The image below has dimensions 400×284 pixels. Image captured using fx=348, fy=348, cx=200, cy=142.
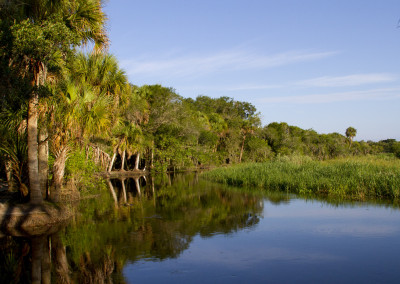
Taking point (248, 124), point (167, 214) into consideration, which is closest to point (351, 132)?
point (248, 124)

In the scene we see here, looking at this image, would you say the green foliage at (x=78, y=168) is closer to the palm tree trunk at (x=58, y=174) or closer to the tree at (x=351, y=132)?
the palm tree trunk at (x=58, y=174)

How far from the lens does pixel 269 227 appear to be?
1229 centimetres

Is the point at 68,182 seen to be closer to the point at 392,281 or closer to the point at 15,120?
the point at 15,120

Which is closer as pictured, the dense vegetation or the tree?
the dense vegetation

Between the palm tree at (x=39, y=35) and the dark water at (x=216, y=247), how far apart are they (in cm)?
314

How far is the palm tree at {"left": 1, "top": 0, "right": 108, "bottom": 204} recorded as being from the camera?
9.77 m

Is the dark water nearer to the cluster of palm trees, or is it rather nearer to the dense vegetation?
the dense vegetation

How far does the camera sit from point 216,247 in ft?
32.1

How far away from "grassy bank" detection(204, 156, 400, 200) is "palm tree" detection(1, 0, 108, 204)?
14.1 meters

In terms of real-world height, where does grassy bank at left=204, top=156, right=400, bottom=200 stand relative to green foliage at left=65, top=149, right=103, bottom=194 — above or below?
below

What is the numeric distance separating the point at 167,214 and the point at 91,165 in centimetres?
661

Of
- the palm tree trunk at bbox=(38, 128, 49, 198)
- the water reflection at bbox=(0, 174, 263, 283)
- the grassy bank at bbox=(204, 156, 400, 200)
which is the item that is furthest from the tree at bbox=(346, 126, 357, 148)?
the palm tree trunk at bbox=(38, 128, 49, 198)

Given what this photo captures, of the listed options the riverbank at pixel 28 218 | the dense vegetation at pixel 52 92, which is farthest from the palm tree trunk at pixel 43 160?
the riverbank at pixel 28 218

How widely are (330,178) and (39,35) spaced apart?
1676cm
